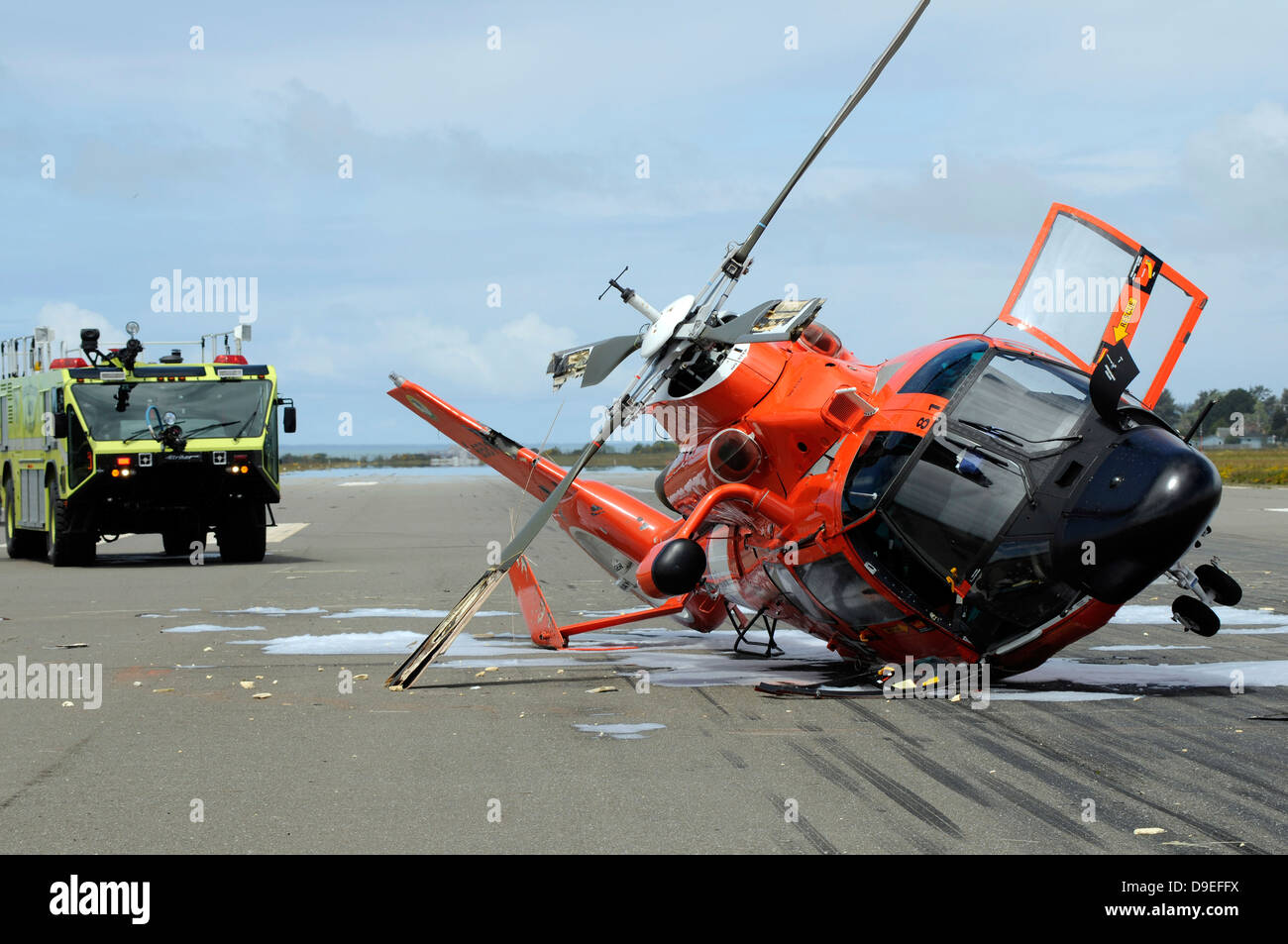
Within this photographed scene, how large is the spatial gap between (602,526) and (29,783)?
668 cm

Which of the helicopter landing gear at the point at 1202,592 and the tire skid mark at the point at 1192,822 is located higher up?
the helicopter landing gear at the point at 1202,592

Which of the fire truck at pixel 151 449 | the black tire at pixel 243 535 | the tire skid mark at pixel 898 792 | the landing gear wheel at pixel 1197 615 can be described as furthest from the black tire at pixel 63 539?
the landing gear wheel at pixel 1197 615

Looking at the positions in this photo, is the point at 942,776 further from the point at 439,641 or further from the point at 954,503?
the point at 439,641

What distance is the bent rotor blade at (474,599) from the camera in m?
10.7

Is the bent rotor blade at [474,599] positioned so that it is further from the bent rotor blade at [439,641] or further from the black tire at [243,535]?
the black tire at [243,535]

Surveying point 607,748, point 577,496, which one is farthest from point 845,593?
point 577,496

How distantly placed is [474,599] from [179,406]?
13.0 meters

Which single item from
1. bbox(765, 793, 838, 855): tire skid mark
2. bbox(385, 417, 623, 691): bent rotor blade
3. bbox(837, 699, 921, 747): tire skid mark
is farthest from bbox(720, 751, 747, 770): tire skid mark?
bbox(385, 417, 623, 691): bent rotor blade

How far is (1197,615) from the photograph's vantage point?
8.94 m

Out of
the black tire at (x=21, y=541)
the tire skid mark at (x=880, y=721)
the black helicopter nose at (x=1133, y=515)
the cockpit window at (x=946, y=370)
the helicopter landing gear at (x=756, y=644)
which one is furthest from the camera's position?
the black tire at (x=21, y=541)

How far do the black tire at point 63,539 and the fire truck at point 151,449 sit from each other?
2 centimetres

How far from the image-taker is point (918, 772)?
746 centimetres
